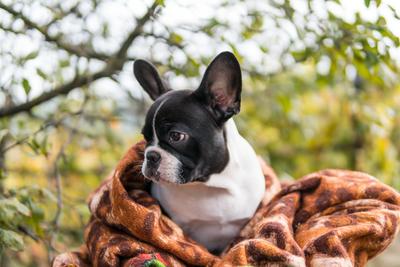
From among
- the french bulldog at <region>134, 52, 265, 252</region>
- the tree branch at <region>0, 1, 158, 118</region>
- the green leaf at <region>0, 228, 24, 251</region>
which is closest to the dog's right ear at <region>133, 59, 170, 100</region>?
the french bulldog at <region>134, 52, 265, 252</region>

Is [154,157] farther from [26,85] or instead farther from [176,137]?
[26,85]

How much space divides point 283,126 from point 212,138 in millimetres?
2170

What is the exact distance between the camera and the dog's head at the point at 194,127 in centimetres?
172

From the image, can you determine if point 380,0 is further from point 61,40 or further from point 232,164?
point 61,40

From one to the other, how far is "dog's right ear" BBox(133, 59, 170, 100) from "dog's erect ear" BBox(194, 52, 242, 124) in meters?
0.21

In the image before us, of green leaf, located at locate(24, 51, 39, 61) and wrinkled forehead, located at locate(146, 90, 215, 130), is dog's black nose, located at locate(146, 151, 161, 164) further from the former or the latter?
green leaf, located at locate(24, 51, 39, 61)

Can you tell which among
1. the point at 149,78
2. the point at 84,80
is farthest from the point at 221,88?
the point at 84,80

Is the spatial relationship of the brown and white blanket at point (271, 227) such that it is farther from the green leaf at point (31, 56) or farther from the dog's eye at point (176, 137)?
the green leaf at point (31, 56)

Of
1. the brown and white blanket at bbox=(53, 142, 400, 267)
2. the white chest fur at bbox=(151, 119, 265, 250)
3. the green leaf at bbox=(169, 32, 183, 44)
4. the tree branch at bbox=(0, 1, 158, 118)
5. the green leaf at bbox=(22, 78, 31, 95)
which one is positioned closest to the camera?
the brown and white blanket at bbox=(53, 142, 400, 267)

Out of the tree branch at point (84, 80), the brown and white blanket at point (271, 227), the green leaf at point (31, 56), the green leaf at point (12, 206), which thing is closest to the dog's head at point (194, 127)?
the brown and white blanket at point (271, 227)

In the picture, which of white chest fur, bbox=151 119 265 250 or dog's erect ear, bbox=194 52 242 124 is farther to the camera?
white chest fur, bbox=151 119 265 250

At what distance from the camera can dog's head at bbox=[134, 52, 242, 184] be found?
1.72 meters

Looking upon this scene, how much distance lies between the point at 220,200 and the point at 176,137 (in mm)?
276

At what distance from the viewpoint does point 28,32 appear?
2301 mm
